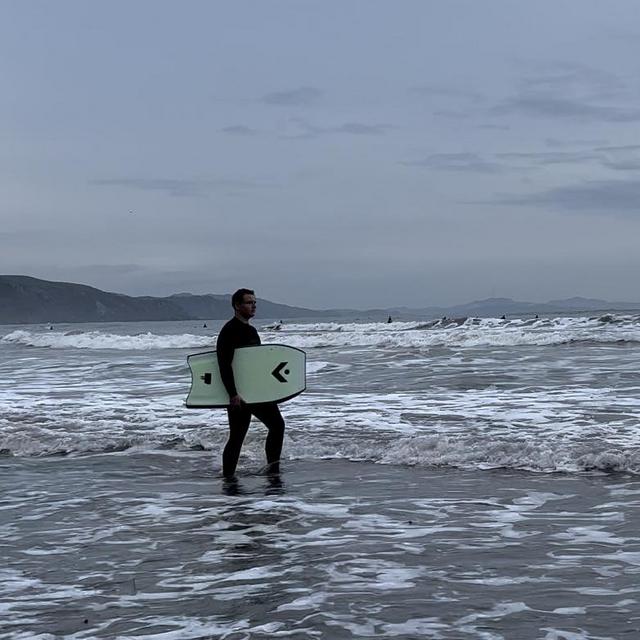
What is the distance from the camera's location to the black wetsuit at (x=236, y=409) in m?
9.11

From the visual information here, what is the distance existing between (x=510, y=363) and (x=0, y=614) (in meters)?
17.7

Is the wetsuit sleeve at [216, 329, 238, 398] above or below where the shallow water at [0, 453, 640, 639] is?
above

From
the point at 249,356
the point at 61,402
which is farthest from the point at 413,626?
the point at 61,402

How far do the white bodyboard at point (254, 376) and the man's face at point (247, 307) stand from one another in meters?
0.46

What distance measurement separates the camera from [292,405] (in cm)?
1453

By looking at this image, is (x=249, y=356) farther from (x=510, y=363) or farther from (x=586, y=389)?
(x=510, y=363)

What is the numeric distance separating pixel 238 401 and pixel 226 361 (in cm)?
44

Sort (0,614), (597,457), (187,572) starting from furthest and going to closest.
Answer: (597,457)
(187,572)
(0,614)

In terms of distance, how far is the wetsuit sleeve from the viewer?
907 cm

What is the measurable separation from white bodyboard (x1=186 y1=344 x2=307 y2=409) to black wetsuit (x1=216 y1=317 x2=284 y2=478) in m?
0.11

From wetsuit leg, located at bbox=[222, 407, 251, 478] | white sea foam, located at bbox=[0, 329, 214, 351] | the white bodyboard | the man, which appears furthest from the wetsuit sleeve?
white sea foam, located at bbox=[0, 329, 214, 351]

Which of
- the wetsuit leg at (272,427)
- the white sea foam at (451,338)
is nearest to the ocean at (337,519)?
the wetsuit leg at (272,427)

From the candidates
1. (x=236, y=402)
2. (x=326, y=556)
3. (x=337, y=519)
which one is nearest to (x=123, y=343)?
(x=236, y=402)

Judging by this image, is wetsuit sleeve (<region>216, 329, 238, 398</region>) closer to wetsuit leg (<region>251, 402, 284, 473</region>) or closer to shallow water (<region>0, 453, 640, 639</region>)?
wetsuit leg (<region>251, 402, 284, 473</region>)
